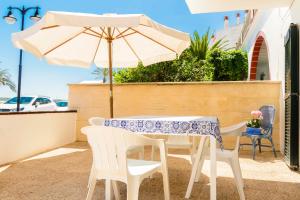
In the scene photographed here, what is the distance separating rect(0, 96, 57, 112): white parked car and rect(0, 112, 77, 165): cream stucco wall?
6.21 metres

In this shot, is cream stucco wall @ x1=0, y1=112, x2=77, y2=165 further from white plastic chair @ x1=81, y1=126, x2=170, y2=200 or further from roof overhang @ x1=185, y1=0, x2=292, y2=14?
roof overhang @ x1=185, y1=0, x2=292, y2=14

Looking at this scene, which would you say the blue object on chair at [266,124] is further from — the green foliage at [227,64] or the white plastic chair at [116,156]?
the green foliage at [227,64]

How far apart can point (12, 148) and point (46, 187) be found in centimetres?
180

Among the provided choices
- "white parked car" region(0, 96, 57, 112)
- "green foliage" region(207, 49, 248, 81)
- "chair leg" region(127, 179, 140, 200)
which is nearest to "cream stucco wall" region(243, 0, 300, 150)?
"green foliage" region(207, 49, 248, 81)

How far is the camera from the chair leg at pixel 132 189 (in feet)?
7.14

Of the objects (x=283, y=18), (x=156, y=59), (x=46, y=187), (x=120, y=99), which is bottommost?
(x=46, y=187)

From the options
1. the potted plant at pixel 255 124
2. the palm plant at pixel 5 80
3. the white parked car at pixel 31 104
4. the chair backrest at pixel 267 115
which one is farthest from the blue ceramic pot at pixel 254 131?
the palm plant at pixel 5 80

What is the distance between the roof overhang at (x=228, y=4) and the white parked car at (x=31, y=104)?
8.70 metres

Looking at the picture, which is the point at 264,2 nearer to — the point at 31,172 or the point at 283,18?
the point at 283,18

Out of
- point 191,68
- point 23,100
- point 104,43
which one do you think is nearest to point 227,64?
point 191,68

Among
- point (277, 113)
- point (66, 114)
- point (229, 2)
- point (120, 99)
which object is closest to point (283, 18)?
point (229, 2)

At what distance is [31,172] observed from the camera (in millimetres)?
4094

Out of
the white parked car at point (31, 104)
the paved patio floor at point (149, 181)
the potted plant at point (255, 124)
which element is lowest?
the paved patio floor at point (149, 181)

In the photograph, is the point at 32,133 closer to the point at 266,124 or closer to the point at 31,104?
the point at 266,124
